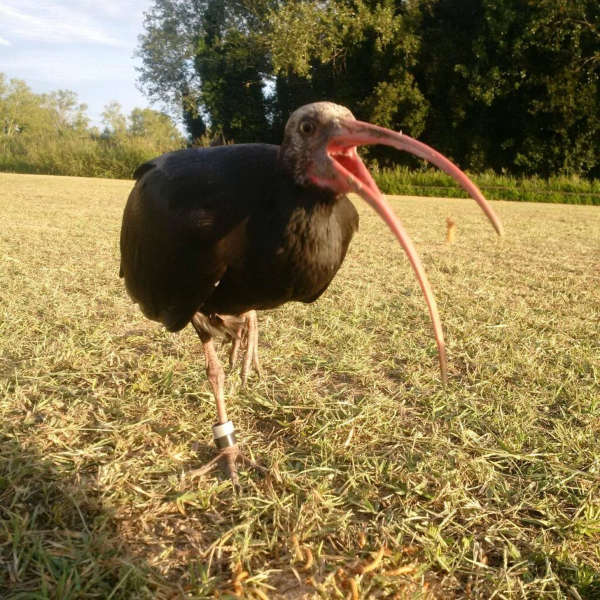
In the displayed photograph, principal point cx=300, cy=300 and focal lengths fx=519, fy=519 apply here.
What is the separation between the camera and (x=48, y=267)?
15.1 feet

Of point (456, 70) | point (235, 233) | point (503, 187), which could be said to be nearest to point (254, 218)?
point (235, 233)

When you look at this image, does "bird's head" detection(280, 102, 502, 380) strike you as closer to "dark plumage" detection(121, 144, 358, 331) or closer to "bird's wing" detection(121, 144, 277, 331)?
"dark plumage" detection(121, 144, 358, 331)

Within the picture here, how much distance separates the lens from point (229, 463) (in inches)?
75.6

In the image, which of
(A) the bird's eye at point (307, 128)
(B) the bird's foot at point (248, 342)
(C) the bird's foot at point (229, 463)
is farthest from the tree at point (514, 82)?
(C) the bird's foot at point (229, 463)

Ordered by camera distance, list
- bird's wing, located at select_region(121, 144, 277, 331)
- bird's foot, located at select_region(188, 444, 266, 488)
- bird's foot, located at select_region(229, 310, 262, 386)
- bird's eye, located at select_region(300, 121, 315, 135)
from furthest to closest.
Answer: bird's foot, located at select_region(229, 310, 262, 386) < bird's foot, located at select_region(188, 444, 266, 488) < bird's wing, located at select_region(121, 144, 277, 331) < bird's eye, located at select_region(300, 121, 315, 135)

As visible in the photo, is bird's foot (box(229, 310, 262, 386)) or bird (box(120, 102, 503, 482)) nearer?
bird (box(120, 102, 503, 482))

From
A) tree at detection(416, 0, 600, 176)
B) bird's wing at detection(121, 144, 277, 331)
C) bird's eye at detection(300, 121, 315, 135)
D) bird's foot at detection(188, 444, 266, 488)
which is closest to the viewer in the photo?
bird's eye at detection(300, 121, 315, 135)

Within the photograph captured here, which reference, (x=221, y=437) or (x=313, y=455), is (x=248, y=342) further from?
(x=313, y=455)

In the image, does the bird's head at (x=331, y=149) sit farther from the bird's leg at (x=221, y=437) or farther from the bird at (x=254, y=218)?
the bird's leg at (x=221, y=437)

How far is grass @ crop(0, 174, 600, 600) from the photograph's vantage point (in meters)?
1.44

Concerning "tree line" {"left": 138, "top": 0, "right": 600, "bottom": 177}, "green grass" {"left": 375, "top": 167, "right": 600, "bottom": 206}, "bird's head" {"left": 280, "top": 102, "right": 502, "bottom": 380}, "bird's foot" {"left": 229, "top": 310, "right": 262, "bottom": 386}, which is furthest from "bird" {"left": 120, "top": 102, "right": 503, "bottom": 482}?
"tree line" {"left": 138, "top": 0, "right": 600, "bottom": 177}

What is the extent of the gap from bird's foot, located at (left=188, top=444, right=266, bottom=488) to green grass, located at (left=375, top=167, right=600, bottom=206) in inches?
572

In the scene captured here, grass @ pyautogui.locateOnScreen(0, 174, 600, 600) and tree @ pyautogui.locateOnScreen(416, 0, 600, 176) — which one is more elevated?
tree @ pyautogui.locateOnScreen(416, 0, 600, 176)

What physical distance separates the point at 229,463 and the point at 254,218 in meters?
0.92
